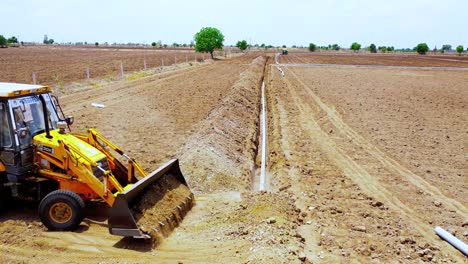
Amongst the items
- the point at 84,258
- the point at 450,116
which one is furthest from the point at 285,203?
the point at 450,116

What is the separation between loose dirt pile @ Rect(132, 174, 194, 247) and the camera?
6891mm

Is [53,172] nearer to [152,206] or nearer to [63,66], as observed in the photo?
[152,206]

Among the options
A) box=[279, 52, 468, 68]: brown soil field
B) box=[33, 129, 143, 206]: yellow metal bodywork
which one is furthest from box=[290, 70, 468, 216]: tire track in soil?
box=[279, 52, 468, 68]: brown soil field

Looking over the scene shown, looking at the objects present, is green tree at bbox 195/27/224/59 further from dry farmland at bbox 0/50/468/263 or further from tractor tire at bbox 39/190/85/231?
tractor tire at bbox 39/190/85/231

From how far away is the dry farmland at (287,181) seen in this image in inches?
264

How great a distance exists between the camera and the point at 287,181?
34.6 feet

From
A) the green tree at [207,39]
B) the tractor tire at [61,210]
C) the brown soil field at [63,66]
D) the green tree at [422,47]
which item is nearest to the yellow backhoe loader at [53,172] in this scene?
the tractor tire at [61,210]

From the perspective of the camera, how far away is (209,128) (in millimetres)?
14094

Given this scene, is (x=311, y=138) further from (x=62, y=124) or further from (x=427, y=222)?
(x=62, y=124)

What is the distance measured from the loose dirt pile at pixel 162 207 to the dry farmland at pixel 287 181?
7.6 inches

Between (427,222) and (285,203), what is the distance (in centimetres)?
261

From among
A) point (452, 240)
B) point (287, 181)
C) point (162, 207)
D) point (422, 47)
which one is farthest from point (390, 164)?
point (422, 47)

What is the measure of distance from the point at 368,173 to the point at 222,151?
3931 mm

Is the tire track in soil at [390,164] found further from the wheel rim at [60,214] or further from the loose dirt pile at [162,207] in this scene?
the wheel rim at [60,214]
